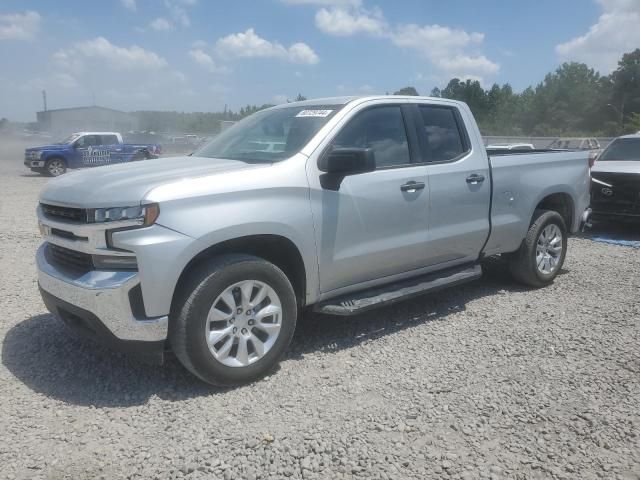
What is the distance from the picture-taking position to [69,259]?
3475 mm

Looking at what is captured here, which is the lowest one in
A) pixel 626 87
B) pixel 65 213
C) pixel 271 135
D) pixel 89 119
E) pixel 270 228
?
pixel 270 228

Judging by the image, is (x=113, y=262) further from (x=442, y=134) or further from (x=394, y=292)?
(x=442, y=134)

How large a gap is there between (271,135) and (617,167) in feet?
23.2

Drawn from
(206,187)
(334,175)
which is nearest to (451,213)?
(334,175)

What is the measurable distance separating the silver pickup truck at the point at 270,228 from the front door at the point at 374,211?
11 millimetres

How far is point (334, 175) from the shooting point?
3.86 meters

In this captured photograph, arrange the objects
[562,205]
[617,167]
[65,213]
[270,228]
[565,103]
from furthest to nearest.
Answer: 1. [565,103]
2. [617,167]
3. [562,205]
4. [270,228]
5. [65,213]

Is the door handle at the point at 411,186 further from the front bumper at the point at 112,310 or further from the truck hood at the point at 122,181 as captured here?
the front bumper at the point at 112,310

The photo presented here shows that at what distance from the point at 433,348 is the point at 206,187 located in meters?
2.16

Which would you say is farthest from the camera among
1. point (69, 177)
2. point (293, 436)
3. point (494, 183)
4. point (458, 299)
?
point (458, 299)

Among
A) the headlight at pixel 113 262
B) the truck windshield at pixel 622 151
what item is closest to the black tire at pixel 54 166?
the truck windshield at pixel 622 151

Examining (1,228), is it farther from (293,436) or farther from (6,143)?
(6,143)

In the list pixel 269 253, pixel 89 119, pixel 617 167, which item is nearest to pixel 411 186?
pixel 269 253

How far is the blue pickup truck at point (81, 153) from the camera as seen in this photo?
832 inches
